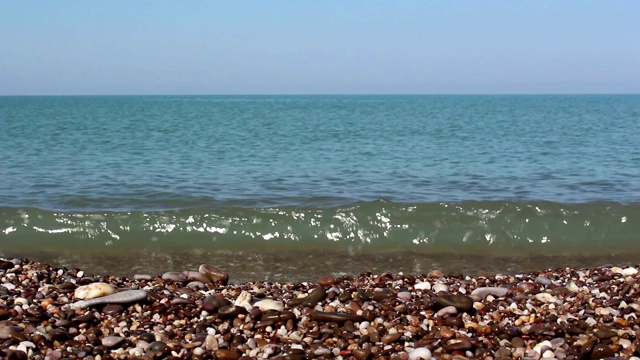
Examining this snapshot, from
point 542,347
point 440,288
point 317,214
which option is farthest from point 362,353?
point 317,214

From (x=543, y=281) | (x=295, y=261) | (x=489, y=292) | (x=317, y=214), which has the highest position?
(x=489, y=292)

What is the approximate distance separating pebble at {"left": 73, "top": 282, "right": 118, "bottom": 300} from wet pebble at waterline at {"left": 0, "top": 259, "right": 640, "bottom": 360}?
0.8 inches

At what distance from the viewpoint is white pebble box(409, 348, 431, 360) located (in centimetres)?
558

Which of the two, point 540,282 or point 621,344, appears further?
point 540,282

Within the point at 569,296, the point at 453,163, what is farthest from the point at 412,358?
the point at 453,163

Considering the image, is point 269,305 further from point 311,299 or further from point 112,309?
point 112,309

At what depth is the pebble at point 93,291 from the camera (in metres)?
6.99

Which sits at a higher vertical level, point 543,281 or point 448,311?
point 448,311

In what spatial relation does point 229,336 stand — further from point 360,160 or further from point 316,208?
point 360,160

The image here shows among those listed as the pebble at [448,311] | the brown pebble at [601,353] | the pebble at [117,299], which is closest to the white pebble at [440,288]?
the pebble at [448,311]

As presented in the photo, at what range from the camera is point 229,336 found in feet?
19.7

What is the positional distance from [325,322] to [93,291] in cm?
220

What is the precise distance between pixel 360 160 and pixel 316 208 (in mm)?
8619

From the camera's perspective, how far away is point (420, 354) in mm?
5602
